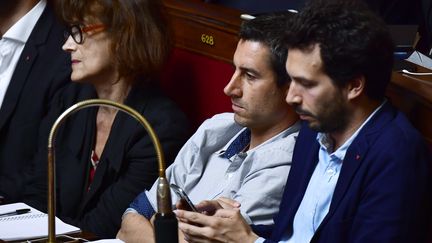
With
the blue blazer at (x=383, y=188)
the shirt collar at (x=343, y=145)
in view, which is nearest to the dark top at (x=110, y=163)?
the shirt collar at (x=343, y=145)

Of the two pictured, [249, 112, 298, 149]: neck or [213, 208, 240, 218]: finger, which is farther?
[249, 112, 298, 149]: neck

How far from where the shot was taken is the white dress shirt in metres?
3.95

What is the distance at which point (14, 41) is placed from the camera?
3.96 meters

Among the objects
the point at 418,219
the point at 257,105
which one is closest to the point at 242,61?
the point at 257,105

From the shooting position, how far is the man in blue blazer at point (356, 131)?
7.78 ft

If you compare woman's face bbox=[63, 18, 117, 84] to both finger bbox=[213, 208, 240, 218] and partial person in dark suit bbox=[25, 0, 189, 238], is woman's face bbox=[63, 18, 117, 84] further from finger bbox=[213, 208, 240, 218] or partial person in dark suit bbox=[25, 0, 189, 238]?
finger bbox=[213, 208, 240, 218]

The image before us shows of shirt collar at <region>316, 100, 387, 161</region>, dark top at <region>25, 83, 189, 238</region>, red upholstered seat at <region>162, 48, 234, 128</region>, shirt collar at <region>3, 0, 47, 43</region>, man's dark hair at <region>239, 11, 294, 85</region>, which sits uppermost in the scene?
man's dark hair at <region>239, 11, 294, 85</region>

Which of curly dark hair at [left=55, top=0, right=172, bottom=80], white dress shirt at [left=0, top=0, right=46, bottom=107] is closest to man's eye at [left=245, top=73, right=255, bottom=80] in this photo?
curly dark hair at [left=55, top=0, right=172, bottom=80]

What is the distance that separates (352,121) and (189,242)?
1.92 ft

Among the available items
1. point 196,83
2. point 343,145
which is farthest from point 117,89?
point 343,145

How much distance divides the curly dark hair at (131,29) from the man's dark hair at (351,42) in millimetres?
1089

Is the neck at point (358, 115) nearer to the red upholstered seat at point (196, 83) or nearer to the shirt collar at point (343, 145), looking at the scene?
the shirt collar at point (343, 145)

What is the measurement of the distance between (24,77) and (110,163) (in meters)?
0.68

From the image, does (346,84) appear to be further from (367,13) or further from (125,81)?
(125,81)
